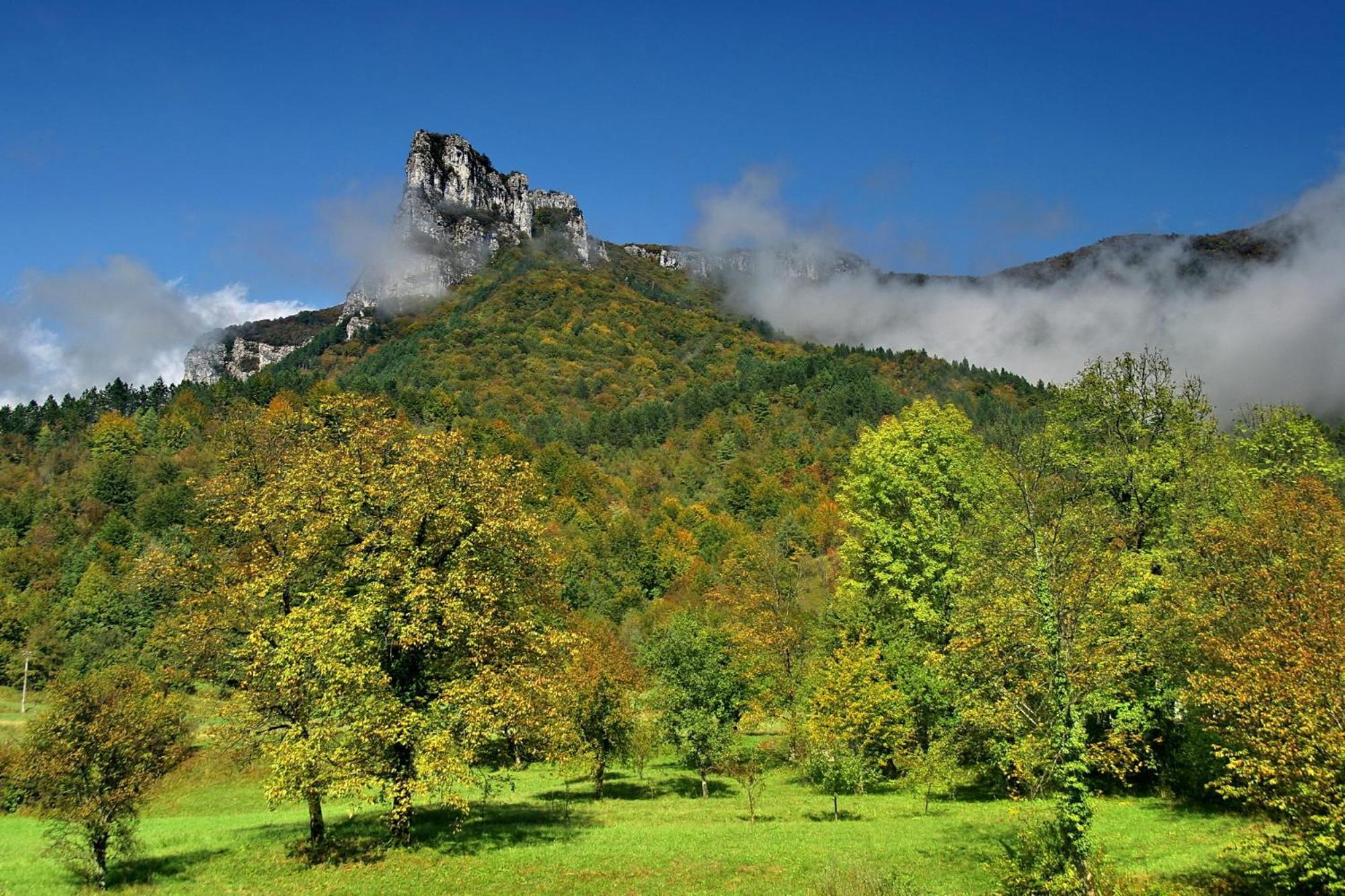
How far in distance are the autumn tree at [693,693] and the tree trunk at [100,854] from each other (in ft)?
76.3

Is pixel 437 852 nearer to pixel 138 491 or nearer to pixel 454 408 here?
pixel 138 491

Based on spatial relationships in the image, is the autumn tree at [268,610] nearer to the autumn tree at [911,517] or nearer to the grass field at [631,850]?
the grass field at [631,850]

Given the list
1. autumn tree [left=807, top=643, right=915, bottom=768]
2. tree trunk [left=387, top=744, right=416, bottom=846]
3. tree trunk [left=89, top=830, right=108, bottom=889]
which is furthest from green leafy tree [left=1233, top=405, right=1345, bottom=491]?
tree trunk [left=89, top=830, right=108, bottom=889]

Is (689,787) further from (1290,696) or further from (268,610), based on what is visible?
(1290,696)

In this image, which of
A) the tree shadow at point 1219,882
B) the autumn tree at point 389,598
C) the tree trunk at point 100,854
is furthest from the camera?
the autumn tree at point 389,598

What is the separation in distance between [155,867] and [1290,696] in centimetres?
2949

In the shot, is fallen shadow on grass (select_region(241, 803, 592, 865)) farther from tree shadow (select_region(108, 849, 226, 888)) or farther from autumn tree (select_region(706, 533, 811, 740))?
autumn tree (select_region(706, 533, 811, 740))

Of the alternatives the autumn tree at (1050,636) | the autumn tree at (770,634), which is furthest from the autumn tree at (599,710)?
the autumn tree at (1050,636)

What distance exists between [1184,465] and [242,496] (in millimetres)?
36338

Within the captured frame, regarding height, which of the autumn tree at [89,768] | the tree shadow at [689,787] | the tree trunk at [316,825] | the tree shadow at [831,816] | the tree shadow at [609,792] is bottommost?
the tree shadow at [689,787]

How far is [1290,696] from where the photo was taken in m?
16.5

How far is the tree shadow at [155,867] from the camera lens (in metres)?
22.3

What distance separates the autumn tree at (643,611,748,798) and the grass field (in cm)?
383

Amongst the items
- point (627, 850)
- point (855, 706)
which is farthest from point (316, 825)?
point (855, 706)
